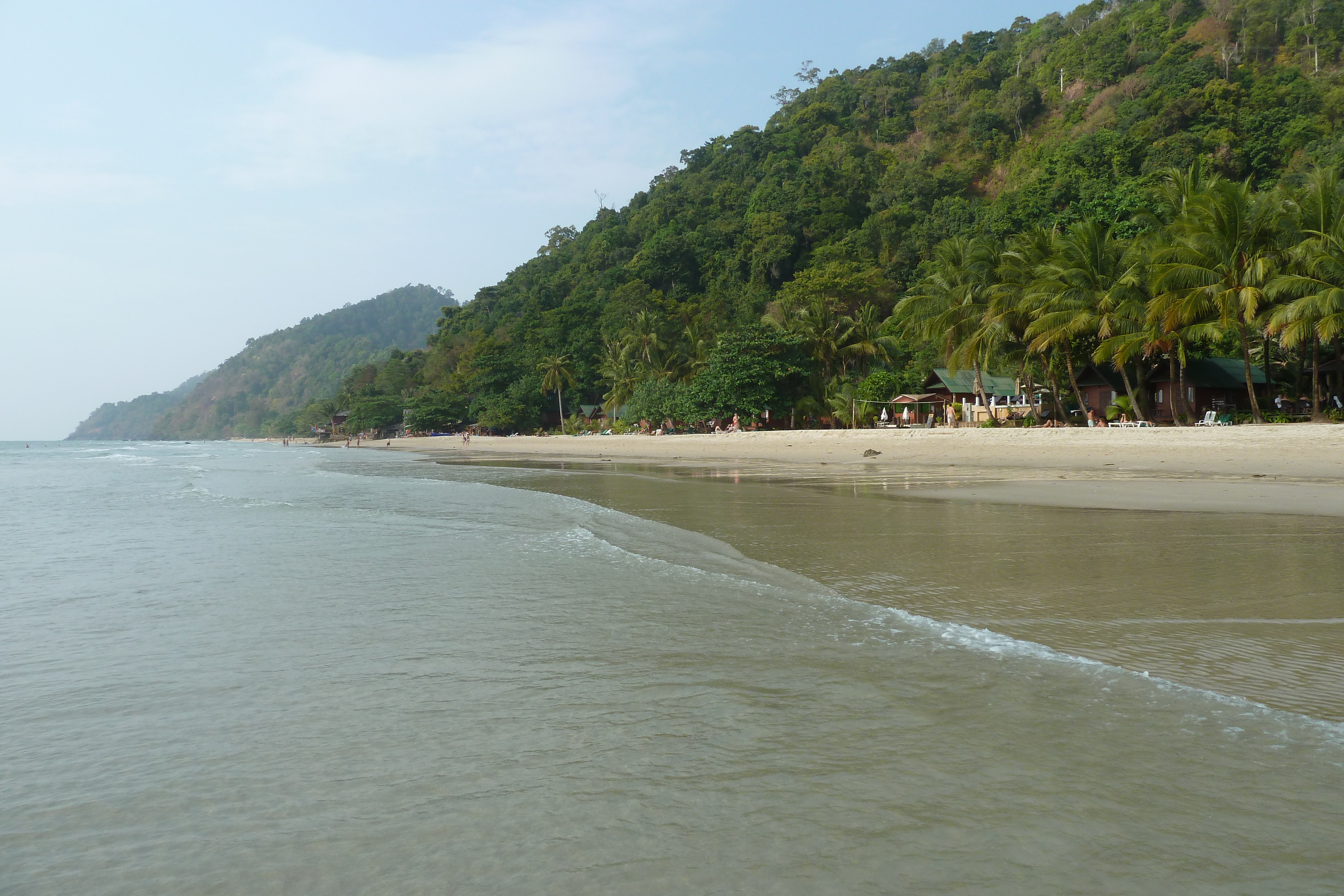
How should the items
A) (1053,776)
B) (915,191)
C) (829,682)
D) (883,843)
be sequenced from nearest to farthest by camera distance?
(883,843), (1053,776), (829,682), (915,191)

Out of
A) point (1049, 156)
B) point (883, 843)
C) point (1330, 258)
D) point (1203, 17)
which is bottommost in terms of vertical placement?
point (883, 843)

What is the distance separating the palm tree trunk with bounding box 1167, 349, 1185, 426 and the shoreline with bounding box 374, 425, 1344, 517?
5.97m

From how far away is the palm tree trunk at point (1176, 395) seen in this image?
27766mm

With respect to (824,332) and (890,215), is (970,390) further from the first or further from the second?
(890,215)

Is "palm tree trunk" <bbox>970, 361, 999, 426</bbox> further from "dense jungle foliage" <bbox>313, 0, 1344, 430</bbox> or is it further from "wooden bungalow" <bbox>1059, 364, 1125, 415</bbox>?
"wooden bungalow" <bbox>1059, 364, 1125, 415</bbox>

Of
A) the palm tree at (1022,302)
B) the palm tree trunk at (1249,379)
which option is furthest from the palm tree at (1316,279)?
the palm tree at (1022,302)

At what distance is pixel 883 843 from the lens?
256 centimetres

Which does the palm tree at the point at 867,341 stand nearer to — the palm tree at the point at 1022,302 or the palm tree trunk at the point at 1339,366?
the palm tree at the point at 1022,302

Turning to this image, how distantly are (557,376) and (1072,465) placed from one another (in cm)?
5544

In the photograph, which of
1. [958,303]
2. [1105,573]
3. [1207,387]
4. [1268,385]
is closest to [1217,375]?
[1207,387]

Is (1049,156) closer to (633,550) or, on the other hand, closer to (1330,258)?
(1330,258)

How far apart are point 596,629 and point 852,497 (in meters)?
9.84

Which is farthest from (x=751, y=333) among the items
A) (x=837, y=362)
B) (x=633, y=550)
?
(x=633, y=550)

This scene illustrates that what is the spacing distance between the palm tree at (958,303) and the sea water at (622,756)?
2894 cm
